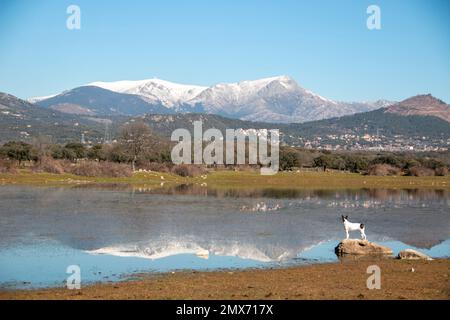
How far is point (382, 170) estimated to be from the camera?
150 meters

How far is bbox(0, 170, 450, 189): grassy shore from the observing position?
10350 cm

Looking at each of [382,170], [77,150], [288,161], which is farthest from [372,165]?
[77,150]

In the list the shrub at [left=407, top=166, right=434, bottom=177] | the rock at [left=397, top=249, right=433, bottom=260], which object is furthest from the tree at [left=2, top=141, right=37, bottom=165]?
the rock at [left=397, top=249, right=433, bottom=260]

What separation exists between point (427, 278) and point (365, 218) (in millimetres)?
29599

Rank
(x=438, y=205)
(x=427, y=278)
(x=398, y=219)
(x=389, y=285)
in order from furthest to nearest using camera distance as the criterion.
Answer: (x=438, y=205), (x=398, y=219), (x=427, y=278), (x=389, y=285)

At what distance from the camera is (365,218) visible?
178 ft

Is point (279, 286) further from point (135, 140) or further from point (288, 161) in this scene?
point (288, 161)

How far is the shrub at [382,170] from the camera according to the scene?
149m

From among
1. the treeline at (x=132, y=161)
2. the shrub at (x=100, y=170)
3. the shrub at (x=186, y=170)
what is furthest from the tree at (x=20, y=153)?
the shrub at (x=186, y=170)

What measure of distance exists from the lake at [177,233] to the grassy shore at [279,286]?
2141 mm

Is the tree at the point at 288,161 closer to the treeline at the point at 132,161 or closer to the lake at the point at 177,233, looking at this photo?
the treeline at the point at 132,161
